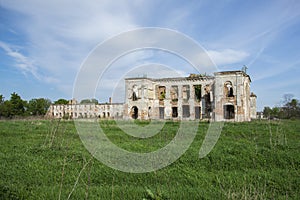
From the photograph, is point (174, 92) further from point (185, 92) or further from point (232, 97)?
point (232, 97)

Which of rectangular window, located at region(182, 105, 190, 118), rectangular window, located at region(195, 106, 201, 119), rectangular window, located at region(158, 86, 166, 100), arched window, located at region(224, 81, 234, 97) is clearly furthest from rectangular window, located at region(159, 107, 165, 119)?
arched window, located at region(224, 81, 234, 97)

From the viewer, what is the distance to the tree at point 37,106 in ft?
175

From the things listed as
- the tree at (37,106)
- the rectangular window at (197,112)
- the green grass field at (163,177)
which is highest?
the tree at (37,106)

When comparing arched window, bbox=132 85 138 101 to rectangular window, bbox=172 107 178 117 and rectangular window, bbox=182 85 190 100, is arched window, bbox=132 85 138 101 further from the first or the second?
rectangular window, bbox=182 85 190 100

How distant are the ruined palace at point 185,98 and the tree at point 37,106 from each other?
80.2 feet

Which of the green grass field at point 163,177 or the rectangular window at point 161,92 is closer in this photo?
the green grass field at point 163,177

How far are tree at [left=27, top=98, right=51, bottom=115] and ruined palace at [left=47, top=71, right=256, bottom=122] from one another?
2444 centimetres

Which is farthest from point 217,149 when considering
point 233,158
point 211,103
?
point 211,103

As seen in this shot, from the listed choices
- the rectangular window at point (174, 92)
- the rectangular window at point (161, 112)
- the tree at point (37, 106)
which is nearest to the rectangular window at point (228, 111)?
the rectangular window at point (174, 92)

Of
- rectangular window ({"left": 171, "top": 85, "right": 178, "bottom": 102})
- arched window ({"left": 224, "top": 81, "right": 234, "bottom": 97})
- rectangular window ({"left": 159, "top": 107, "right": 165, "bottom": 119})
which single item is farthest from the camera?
rectangular window ({"left": 171, "top": 85, "right": 178, "bottom": 102})

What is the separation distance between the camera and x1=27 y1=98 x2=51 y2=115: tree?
5328 centimetres

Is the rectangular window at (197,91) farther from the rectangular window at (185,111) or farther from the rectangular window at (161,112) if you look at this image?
the rectangular window at (161,112)

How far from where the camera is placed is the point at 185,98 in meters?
34.1

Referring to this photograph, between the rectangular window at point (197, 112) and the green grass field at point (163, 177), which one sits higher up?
the rectangular window at point (197, 112)
